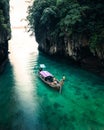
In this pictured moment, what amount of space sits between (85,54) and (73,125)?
16421 millimetres

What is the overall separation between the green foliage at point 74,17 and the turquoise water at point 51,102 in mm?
5292

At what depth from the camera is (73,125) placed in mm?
15453

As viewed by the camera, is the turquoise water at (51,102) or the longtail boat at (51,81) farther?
the longtail boat at (51,81)

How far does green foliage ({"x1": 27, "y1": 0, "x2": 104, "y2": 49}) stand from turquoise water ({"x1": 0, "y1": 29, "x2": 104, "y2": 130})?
17.4 ft

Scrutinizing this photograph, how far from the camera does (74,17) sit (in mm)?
26859

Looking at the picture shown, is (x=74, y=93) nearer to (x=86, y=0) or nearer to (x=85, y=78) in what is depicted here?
(x=85, y=78)

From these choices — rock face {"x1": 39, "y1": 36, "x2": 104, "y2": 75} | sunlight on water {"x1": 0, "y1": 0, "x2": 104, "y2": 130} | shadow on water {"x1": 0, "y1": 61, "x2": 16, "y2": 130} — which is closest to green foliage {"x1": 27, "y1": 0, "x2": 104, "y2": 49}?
rock face {"x1": 39, "y1": 36, "x2": 104, "y2": 75}

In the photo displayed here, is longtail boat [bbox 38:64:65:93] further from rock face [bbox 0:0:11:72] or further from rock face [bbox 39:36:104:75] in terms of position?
rock face [bbox 0:0:11:72]

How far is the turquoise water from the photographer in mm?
15698

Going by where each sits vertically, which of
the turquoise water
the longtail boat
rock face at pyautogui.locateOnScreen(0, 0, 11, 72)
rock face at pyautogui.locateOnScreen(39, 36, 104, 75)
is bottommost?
the turquoise water

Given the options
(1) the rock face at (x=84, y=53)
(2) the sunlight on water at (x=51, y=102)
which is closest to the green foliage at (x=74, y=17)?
(1) the rock face at (x=84, y=53)

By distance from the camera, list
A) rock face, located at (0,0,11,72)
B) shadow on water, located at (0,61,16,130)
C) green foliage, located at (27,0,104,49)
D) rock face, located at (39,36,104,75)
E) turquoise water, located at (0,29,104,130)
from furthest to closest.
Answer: rock face, located at (0,0,11,72) < rock face, located at (39,36,104,75) < green foliage, located at (27,0,104,49) < shadow on water, located at (0,61,16,130) < turquoise water, located at (0,29,104,130)

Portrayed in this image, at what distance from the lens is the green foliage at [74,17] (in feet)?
85.9

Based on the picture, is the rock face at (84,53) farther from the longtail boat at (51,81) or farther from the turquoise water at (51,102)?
the longtail boat at (51,81)
